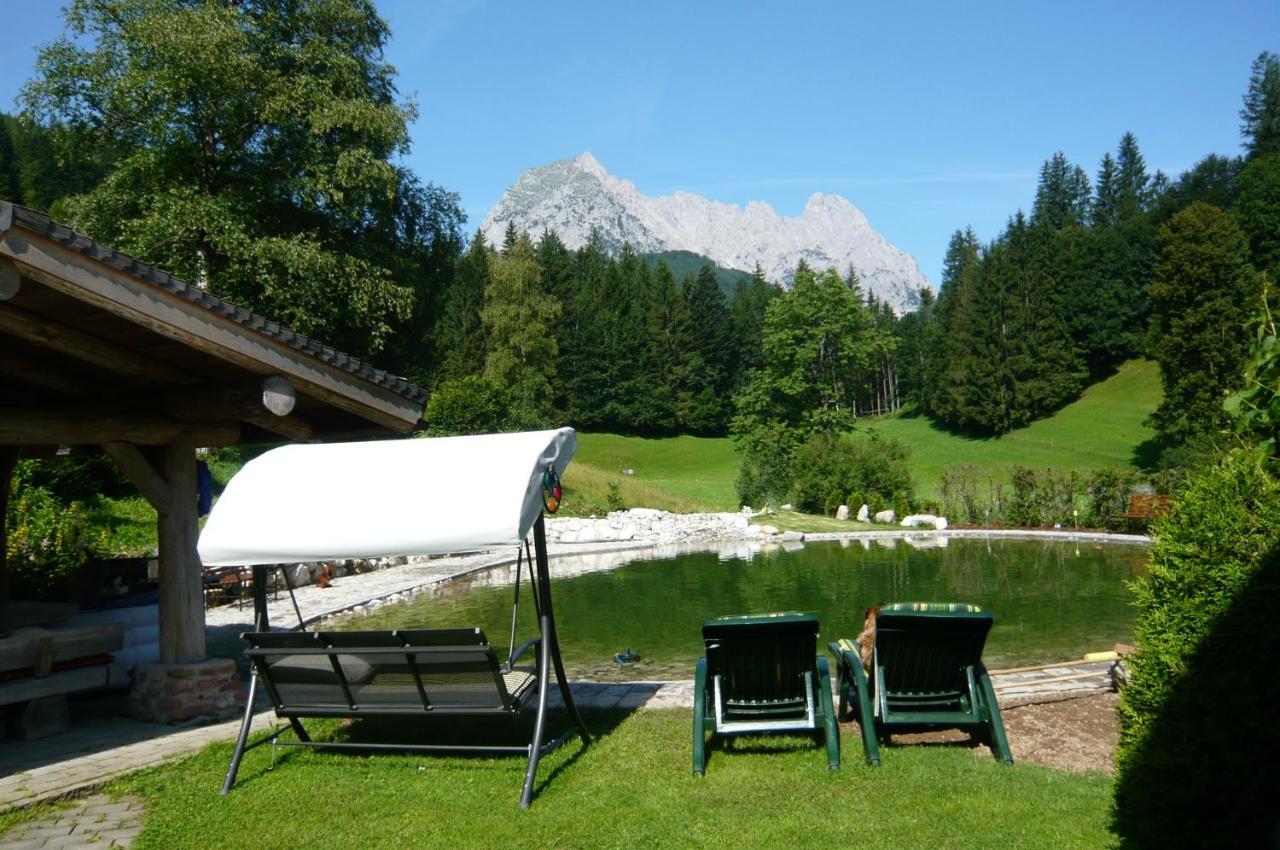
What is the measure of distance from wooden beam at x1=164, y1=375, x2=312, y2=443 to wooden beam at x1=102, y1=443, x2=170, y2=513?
0.41m

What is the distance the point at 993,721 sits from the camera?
545 cm

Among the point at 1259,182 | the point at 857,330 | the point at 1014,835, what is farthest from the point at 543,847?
the point at 1259,182

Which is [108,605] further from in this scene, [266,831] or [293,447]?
[266,831]

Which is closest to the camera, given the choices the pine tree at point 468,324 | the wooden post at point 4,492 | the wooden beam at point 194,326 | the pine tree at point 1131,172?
the wooden beam at point 194,326

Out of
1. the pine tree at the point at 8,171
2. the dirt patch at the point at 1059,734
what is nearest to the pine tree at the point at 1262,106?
the dirt patch at the point at 1059,734

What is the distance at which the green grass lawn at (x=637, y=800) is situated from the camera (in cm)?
435

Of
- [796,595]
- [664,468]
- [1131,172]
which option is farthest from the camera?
[1131,172]

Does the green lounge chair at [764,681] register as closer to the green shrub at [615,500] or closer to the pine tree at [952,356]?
the green shrub at [615,500]

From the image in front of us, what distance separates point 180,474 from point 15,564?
5828 millimetres

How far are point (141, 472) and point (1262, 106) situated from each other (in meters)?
91.1

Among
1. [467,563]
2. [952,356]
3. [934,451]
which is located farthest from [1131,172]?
[467,563]

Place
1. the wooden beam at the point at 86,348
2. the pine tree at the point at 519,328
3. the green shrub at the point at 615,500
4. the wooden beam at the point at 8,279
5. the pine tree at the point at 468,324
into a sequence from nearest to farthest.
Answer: the wooden beam at the point at 8,279 < the wooden beam at the point at 86,348 < the green shrub at the point at 615,500 < the pine tree at the point at 519,328 < the pine tree at the point at 468,324

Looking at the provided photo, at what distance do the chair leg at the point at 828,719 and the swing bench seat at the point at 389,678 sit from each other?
164cm

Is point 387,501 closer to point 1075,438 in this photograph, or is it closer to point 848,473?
point 848,473
